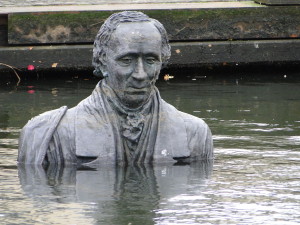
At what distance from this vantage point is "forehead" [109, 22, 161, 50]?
7.66m

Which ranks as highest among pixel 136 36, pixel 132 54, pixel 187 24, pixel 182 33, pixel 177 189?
pixel 136 36

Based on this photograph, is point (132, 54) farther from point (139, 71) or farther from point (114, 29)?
point (114, 29)

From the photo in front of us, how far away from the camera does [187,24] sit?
1531 cm

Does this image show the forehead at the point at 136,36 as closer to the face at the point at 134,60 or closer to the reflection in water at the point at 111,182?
the face at the point at 134,60

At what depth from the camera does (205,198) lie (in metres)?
7.66

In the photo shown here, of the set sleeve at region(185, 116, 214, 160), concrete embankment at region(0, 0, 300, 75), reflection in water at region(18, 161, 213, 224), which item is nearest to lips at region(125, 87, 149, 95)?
sleeve at region(185, 116, 214, 160)

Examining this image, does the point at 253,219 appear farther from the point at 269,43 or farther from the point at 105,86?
the point at 269,43

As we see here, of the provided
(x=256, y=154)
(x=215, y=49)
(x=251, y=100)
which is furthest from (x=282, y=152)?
(x=215, y=49)

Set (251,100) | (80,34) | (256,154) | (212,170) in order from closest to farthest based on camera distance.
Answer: (212,170) < (256,154) < (251,100) < (80,34)

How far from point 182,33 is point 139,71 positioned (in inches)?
307

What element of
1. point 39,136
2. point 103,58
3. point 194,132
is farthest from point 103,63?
point 194,132

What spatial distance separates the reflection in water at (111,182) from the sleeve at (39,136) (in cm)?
11

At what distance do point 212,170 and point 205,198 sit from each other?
873 mm

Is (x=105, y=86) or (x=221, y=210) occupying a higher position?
(x=105, y=86)
